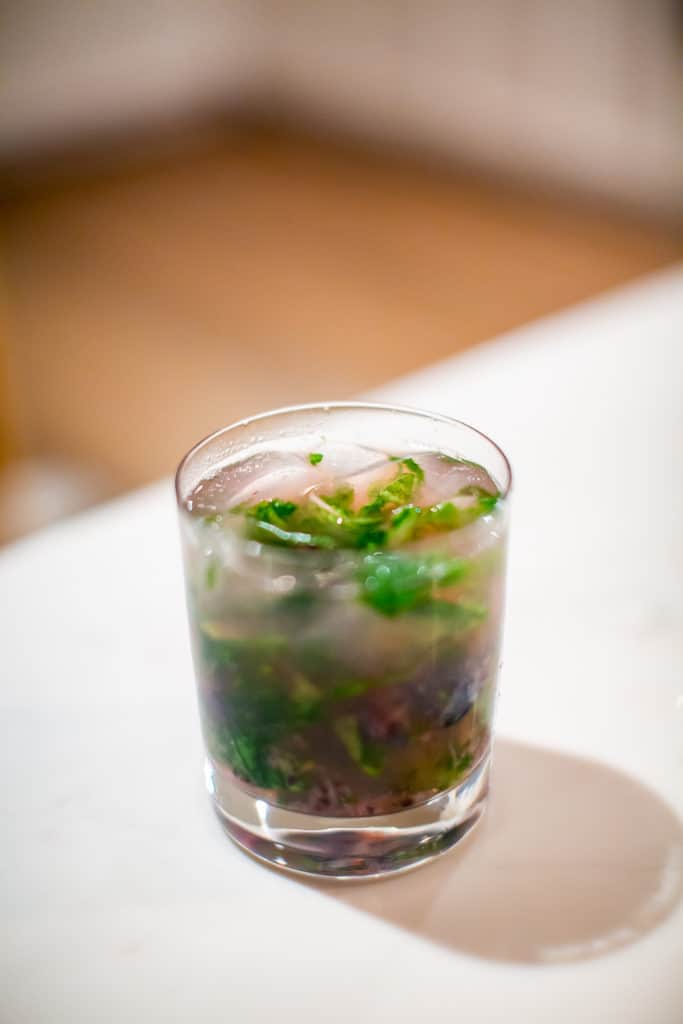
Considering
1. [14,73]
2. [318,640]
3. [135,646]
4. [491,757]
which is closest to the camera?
[318,640]

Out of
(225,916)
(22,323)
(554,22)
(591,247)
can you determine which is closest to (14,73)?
(22,323)

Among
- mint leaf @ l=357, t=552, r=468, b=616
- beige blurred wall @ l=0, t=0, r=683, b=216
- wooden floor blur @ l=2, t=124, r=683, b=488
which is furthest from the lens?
beige blurred wall @ l=0, t=0, r=683, b=216

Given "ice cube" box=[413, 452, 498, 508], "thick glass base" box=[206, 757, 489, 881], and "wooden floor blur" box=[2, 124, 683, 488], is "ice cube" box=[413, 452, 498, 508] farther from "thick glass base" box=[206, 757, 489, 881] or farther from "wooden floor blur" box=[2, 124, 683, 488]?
"wooden floor blur" box=[2, 124, 683, 488]

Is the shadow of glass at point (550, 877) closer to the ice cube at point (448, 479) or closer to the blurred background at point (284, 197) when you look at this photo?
the ice cube at point (448, 479)

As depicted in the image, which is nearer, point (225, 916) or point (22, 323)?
point (225, 916)

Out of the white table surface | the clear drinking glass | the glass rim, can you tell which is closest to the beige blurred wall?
the white table surface

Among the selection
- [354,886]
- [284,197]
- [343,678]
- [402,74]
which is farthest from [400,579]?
[402,74]

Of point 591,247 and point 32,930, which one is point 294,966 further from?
point 591,247
